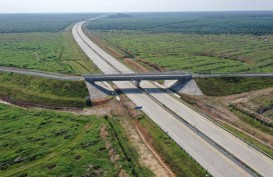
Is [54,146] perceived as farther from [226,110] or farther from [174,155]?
[226,110]

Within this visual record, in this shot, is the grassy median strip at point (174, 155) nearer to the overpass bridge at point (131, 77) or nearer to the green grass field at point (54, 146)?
→ the green grass field at point (54, 146)

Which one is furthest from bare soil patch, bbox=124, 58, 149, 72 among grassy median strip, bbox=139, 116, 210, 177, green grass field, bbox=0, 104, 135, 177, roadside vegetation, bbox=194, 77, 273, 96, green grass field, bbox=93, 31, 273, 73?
grassy median strip, bbox=139, 116, 210, 177

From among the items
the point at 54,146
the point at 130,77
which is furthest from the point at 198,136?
the point at 130,77

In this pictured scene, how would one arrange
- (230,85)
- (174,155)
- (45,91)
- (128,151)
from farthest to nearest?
(230,85) < (45,91) < (128,151) < (174,155)

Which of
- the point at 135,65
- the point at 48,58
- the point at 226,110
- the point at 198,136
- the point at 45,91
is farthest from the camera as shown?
the point at 48,58

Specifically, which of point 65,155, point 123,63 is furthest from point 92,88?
point 123,63

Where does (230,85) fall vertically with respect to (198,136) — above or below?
above

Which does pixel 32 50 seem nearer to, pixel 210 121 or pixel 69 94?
A: pixel 69 94
